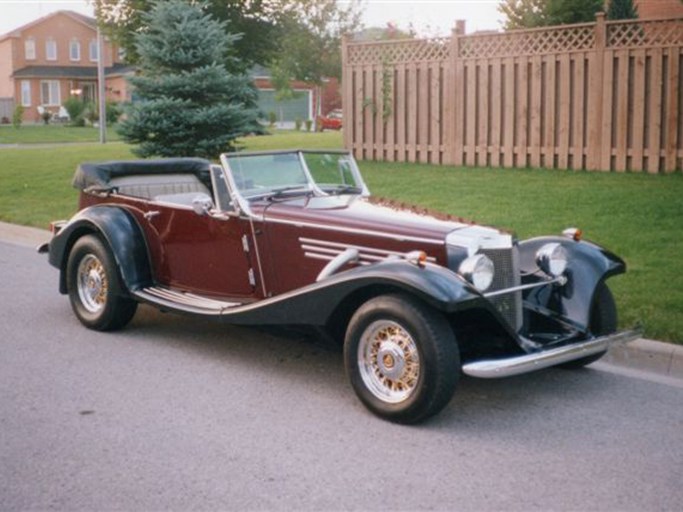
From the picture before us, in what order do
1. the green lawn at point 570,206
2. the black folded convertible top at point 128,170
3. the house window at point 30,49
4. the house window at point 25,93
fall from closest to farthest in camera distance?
the green lawn at point 570,206, the black folded convertible top at point 128,170, the house window at point 25,93, the house window at point 30,49

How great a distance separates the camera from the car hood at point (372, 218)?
554 cm

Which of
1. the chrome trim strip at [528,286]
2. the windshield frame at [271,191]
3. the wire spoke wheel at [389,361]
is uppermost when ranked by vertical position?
the windshield frame at [271,191]

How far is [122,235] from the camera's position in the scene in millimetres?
6934

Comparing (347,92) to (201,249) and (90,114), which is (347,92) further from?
(90,114)

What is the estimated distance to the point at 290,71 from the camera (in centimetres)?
5244

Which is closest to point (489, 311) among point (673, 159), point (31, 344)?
point (31, 344)

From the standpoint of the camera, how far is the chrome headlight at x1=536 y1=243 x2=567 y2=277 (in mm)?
5918

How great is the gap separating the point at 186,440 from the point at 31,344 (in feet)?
8.04

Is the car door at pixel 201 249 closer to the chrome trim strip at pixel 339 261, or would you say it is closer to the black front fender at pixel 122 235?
the black front fender at pixel 122 235

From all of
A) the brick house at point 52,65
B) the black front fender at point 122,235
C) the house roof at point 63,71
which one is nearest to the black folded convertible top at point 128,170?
the black front fender at point 122,235

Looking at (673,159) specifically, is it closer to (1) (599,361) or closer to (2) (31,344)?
(1) (599,361)

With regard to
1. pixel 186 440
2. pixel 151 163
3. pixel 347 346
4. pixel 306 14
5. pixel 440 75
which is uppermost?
pixel 306 14

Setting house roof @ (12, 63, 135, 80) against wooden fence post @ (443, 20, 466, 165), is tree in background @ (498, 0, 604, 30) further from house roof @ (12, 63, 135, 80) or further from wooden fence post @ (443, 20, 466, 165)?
house roof @ (12, 63, 135, 80)

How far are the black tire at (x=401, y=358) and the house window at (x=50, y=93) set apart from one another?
63893 mm
